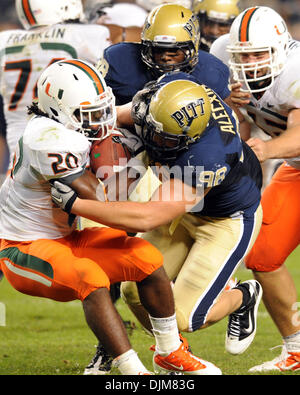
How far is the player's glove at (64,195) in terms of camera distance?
326cm

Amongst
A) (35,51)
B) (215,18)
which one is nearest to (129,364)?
(35,51)

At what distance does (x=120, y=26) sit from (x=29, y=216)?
8.69 ft

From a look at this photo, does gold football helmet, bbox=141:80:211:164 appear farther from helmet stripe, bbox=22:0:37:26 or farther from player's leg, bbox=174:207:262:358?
helmet stripe, bbox=22:0:37:26

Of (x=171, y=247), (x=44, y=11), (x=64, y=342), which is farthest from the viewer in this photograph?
(x=44, y=11)

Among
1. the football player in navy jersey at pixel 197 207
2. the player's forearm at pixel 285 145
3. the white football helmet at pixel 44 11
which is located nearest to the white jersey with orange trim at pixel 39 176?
the football player in navy jersey at pixel 197 207

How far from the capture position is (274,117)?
4148mm

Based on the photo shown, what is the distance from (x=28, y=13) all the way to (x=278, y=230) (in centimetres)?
234

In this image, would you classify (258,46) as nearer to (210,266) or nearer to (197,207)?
(197,207)

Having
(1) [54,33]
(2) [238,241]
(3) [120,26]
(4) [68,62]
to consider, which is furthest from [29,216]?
(3) [120,26]

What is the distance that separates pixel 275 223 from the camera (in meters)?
4.14

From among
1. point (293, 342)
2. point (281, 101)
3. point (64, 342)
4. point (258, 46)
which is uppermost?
point (258, 46)

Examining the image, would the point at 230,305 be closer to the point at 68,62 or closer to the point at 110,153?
the point at 110,153

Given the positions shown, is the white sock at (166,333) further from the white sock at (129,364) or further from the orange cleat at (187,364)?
the white sock at (129,364)

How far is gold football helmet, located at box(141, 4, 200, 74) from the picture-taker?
3951 mm
